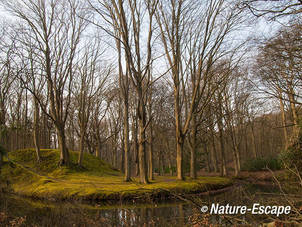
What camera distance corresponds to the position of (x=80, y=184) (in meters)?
12.5

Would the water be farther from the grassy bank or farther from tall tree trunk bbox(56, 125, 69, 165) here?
tall tree trunk bbox(56, 125, 69, 165)

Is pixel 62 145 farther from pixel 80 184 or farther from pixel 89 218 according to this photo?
pixel 89 218

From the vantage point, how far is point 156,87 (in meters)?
21.9

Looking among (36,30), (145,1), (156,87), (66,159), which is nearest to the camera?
(145,1)

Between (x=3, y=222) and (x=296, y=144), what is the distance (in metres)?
11.0

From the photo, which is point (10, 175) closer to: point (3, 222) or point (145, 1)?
point (3, 222)

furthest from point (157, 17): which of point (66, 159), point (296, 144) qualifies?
point (66, 159)

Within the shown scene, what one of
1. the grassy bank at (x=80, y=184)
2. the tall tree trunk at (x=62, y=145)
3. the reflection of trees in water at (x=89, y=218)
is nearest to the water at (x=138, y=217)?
the reflection of trees in water at (x=89, y=218)

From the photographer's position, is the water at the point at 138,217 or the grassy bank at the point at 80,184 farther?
the grassy bank at the point at 80,184

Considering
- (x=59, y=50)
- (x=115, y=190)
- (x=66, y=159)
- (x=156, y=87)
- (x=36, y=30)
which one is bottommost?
(x=115, y=190)

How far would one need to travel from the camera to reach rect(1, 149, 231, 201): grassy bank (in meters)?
10.9

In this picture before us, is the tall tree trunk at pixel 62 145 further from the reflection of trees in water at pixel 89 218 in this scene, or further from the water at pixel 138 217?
the reflection of trees in water at pixel 89 218

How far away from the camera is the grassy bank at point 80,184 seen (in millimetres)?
10883

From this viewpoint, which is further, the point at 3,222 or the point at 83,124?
the point at 83,124
